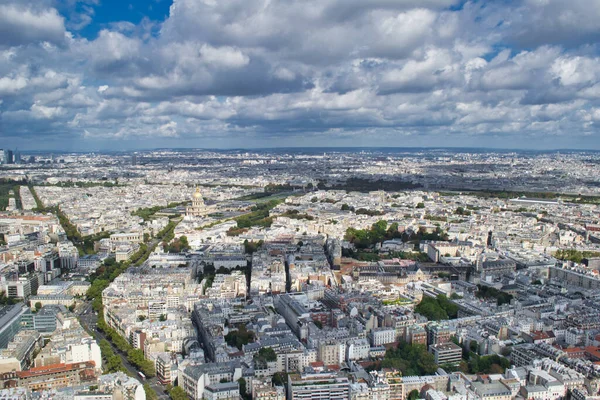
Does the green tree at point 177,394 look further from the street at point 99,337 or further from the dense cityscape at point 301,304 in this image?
the street at point 99,337

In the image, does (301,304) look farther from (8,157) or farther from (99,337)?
(8,157)

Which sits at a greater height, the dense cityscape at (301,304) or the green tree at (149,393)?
the dense cityscape at (301,304)

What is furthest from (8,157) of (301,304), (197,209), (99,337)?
(301,304)

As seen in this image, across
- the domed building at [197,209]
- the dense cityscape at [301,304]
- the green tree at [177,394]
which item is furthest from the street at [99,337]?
the domed building at [197,209]

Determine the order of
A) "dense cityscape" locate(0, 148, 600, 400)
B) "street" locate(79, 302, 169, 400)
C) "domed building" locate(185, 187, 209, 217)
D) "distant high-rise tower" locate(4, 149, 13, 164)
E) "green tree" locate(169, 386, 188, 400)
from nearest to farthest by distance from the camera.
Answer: "green tree" locate(169, 386, 188, 400) < "dense cityscape" locate(0, 148, 600, 400) < "street" locate(79, 302, 169, 400) < "domed building" locate(185, 187, 209, 217) < "distant high-rise tower" locate(4, 149, 13, 164)

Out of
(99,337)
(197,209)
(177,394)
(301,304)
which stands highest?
(197,209)

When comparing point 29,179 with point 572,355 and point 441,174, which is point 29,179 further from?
point 572,355

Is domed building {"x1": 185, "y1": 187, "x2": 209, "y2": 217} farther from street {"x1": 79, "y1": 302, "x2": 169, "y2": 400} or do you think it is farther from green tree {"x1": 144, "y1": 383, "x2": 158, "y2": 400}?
green tree {"x1": 144, "y1": 383, "x2": 158, "y2": 400}

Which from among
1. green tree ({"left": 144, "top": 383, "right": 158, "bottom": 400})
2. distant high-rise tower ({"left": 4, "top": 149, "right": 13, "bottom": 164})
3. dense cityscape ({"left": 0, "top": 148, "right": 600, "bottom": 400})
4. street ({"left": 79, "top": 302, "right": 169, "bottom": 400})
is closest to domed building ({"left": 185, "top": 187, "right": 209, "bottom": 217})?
dense cityscape ({"left": 0, "top": 148, "right": 600, "bottom": 400})
